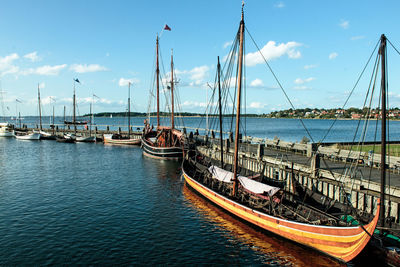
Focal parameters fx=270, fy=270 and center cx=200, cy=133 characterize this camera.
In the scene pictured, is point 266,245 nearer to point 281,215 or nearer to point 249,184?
point 281,215

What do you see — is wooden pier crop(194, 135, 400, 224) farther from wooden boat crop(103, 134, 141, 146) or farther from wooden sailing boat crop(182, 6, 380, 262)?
wooden boat crop(103, 134, 141, 146)

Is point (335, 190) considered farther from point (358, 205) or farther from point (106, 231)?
point (106, 231)

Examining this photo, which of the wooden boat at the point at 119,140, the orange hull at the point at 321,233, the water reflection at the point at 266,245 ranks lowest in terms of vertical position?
the water reflection at the point at 266,245

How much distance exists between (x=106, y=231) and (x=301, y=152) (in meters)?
24.7

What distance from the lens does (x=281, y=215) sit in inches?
728

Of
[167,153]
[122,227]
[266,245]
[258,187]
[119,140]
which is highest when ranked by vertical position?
[258,187]

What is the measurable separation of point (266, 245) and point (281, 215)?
2.24m

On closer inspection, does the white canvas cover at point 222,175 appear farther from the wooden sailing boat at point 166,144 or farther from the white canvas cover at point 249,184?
the wooden sailing boat at point 166,144

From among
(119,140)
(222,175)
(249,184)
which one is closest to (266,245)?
(249,184)

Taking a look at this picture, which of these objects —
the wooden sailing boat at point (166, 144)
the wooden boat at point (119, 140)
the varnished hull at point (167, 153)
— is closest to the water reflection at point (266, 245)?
the varnished hull at point (167, 153)

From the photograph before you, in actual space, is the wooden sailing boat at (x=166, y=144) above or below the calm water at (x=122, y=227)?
above

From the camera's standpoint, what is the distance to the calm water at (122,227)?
16.3 m

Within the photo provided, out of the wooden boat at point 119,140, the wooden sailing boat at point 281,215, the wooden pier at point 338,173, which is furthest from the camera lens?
the wooden boat at point 119,140

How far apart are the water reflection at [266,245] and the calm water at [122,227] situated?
0.06 meters
